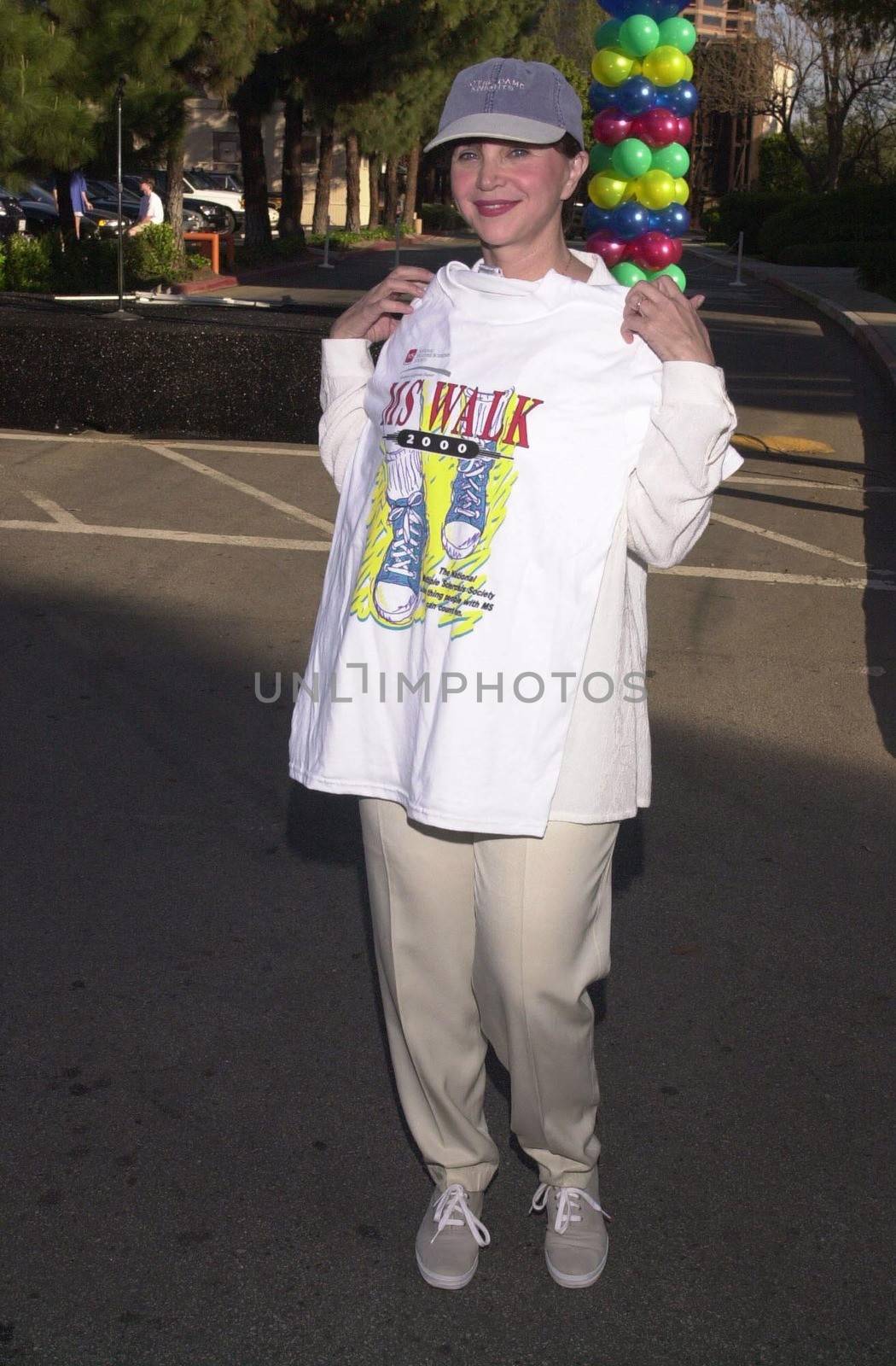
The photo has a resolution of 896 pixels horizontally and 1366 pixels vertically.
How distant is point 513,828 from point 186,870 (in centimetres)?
216

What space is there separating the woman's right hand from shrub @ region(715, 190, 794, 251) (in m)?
48.9

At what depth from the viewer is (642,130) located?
9.52 meters

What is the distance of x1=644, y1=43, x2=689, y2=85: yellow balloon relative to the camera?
9234mm

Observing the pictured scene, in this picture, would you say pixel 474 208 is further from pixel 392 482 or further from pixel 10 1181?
pixel 10 1181

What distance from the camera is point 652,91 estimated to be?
9.49 metres

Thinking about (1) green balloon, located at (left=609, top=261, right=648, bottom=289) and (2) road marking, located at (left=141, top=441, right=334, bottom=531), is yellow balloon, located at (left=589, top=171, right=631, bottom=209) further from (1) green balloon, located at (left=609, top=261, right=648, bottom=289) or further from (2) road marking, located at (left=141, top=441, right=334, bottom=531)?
(2) road marking, located at (left=141, top=441, right=334, bottom=531)

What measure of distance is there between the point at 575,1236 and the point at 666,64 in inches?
321

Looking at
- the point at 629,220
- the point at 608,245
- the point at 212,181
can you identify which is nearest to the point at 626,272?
the point at 608,245

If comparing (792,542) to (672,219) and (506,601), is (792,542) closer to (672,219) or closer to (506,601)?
(672,219)

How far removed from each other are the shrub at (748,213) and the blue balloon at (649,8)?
41.4m

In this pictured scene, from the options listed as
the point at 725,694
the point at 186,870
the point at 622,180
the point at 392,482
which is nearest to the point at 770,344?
the point at 622,180

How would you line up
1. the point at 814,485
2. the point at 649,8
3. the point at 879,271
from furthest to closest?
1. the point at 879,271
2. the point at 814,485
3. the point at 649,8

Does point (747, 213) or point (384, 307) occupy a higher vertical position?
Answer: point (747, 213)

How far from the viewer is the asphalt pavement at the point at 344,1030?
106 inches
